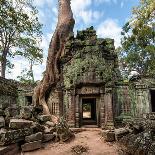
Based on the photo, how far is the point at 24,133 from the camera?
6734mm

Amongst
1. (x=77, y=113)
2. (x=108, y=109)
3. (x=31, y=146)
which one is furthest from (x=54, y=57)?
(x=31, y=146)

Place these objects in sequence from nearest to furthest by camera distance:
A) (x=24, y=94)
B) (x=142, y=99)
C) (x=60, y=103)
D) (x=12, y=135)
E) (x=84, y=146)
→ (x=12, y=135), (x=84, y=146), (x=60, y=103), (x=142, y=99), (x=24, y=94)

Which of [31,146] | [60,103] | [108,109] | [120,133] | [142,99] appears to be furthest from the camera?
[142,99]

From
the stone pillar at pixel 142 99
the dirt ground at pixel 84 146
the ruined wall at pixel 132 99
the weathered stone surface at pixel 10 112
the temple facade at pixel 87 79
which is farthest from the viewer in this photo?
the stone pillar at pixel 142 99

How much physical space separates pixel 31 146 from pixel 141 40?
16278 mm

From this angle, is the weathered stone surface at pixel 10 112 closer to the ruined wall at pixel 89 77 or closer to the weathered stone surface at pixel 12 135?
the weathered stone surface at pixel 12 135

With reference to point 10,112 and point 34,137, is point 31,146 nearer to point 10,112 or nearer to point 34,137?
point 34,137

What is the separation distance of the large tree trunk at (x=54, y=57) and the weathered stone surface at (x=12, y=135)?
17.6 feet

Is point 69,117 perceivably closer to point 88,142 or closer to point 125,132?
point 88,142

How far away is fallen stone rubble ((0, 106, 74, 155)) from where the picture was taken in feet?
20.1

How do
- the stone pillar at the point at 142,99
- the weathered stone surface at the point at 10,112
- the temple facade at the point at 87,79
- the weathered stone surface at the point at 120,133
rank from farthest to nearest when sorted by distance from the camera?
the stone pillar at the point at 142,99, the temple facade at the point at 87,79, the weathered stone surface at the point at 10,112, the weathered stone surface at the point at 120,133

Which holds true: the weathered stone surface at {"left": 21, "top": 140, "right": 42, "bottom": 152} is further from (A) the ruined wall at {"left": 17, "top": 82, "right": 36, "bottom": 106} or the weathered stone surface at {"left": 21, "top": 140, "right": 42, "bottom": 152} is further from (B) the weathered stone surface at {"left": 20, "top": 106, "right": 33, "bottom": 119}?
(A) the ruined wall at {"left": 17, "top": 82, "right": 36, "bottom": 106}

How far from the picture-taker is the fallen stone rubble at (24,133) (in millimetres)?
6117

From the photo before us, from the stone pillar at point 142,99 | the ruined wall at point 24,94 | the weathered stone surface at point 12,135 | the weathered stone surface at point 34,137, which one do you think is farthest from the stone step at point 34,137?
the ruined wall at point 24,94
